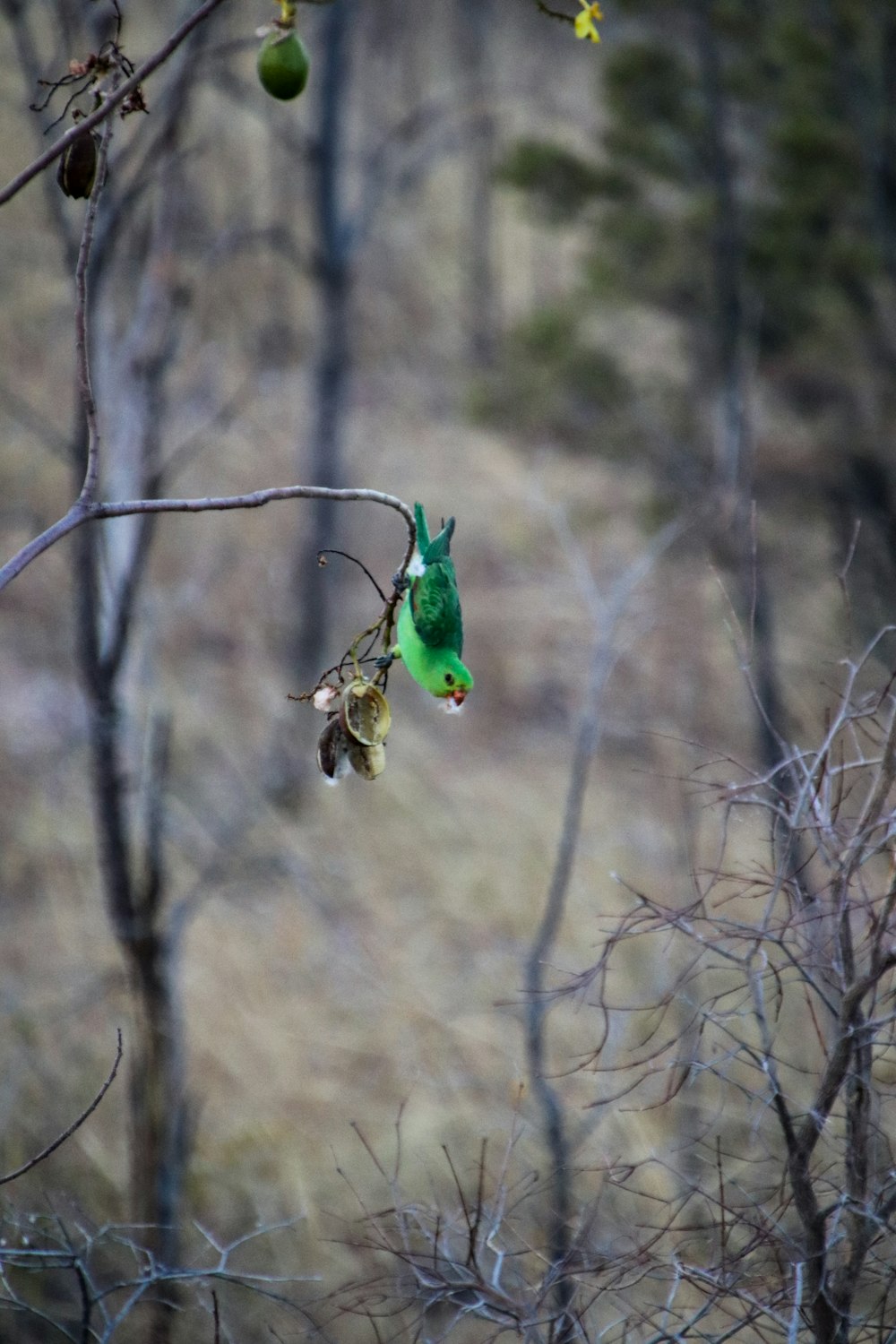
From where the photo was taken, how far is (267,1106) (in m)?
5.71

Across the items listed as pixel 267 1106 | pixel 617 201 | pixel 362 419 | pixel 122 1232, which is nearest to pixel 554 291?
pixel 362 419

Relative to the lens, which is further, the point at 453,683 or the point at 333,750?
the point at 453,683

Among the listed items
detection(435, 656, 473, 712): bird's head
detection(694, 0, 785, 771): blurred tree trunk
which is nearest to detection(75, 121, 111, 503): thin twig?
detection(435, 656, 473, 712): bird's head

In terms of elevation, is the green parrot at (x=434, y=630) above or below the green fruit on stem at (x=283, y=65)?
below

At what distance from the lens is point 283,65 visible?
1467 mm

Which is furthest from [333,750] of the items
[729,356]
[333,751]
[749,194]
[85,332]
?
[749,194]

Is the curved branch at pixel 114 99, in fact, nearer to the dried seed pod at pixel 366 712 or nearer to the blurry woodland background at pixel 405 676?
the dried seed pod at pixel 366 712

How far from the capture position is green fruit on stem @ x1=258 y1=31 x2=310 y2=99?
4.82 ft

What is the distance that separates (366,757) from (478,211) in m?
13.4

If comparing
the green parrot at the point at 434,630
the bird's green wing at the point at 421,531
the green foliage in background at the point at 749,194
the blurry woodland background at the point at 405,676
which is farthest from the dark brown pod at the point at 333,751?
the green foliage in background at the point at 749,194

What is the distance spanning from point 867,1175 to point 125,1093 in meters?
4.58

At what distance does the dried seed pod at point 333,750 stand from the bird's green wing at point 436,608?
18 cm

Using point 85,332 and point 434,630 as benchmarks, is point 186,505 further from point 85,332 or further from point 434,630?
point 434,630

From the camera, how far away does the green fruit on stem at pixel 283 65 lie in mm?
1468
